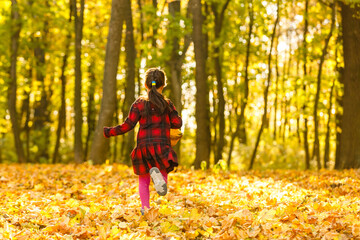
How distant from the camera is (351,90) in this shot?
13547mm

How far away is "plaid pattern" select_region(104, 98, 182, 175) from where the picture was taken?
5.88 meters

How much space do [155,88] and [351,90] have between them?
917 cm

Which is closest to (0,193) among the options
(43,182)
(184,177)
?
(43,182)

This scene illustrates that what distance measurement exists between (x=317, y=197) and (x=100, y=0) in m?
17.7

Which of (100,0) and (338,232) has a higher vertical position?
(100,0)

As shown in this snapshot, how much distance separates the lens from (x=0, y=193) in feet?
26.7

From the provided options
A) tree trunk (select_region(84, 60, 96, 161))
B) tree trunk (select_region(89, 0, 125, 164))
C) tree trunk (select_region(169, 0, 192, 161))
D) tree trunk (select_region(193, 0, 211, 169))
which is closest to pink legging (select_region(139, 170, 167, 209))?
tree trunk (select_region(193, 0, 211, 169))

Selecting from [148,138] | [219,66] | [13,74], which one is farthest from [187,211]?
[13,74]

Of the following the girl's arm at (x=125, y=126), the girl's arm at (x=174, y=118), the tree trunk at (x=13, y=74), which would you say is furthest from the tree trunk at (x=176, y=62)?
the girl's arm at (x=125, y=126)

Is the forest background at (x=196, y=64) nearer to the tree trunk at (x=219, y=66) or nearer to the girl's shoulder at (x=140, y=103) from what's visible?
the tree trunk at (x=219, y=66)

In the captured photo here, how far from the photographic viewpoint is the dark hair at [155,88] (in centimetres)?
581

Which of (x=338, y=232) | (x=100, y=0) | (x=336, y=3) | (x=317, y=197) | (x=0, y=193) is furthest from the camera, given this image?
(x=100, y=0)

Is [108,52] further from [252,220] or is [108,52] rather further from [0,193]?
[252,220]

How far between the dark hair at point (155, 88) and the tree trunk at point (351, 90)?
8.97 m
